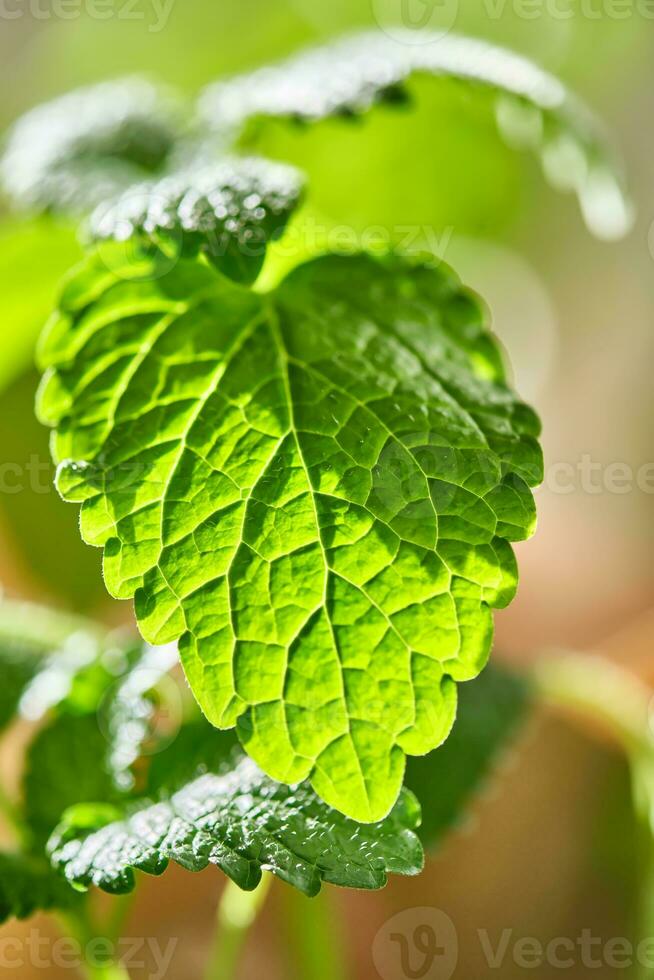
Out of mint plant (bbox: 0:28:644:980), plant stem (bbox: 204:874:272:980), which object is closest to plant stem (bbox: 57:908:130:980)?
mint plant (bbox: 0:28:644:980)

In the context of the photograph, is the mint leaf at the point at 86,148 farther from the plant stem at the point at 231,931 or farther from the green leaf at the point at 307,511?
the plant stem at the point at 231,931

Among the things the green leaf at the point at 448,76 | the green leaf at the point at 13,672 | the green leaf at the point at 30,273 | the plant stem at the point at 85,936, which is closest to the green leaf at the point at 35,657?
the green leaf at the point at 13,672

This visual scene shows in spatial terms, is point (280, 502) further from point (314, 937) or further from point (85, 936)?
point (314, 937)

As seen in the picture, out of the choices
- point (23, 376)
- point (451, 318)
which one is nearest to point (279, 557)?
point (451, 318)

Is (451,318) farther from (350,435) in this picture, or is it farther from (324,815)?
(324,815)

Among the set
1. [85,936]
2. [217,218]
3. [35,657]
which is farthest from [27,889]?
[217,218]

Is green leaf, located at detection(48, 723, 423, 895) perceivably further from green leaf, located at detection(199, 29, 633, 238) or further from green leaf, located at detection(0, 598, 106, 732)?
green leaf, located at detection(199, 29, 633, 238)
